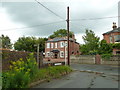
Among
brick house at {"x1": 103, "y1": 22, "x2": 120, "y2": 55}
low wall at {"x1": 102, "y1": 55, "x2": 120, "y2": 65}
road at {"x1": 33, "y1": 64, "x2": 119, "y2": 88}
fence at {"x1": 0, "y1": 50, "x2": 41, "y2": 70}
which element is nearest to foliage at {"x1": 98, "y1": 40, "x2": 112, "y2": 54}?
brick house at {"x1": 103, "y1": 22, "x2": 120, "y2": 55}

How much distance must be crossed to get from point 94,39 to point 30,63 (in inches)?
1084

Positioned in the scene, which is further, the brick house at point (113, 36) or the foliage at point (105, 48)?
the brick house at point (113, 36)

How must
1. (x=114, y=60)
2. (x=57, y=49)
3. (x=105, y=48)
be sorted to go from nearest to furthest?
(x=114, y=60), (x=105, y=48), (x=57, y=49)

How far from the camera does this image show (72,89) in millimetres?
6301

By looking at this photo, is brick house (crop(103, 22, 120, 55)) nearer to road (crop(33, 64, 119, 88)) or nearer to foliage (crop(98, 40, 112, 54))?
foliage (crop(98, 40, 112, 54))

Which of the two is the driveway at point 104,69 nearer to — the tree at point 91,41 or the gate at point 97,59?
the gate at point 97,59

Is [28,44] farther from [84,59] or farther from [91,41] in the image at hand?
[84,59]

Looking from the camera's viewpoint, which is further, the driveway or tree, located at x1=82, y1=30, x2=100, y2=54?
tree, located at x1=82, y1=30, x2=100, y2=54

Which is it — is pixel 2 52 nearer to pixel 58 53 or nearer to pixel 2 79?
pixel 2 79

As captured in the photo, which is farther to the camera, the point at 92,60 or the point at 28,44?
the point at 28,44

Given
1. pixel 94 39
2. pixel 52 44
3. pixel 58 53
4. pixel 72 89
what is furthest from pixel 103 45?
pixel 72 89

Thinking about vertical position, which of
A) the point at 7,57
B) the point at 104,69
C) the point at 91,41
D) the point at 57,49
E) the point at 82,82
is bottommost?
the point at 104,69

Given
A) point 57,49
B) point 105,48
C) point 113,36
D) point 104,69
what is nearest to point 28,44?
point 57,49

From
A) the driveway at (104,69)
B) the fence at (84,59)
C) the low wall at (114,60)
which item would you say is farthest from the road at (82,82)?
the fence at (84,59)
